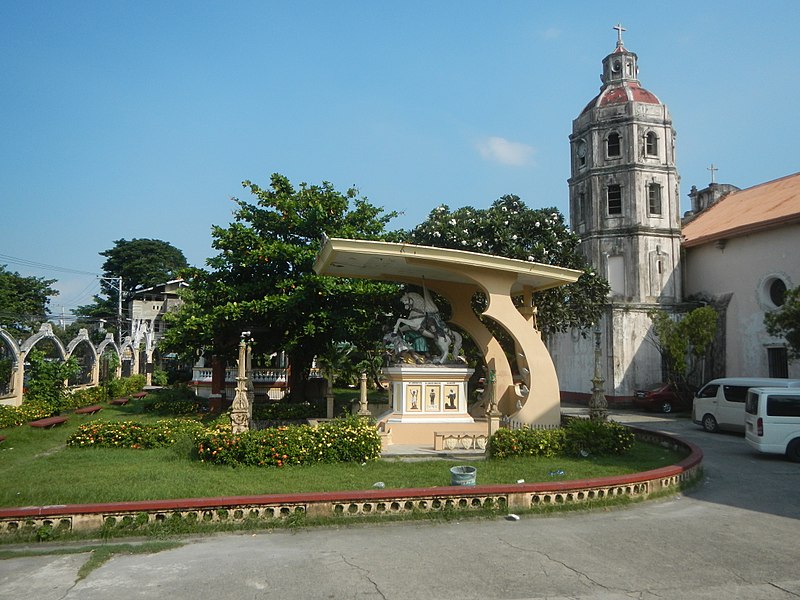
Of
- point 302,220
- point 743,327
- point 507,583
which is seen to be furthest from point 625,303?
point 507,583

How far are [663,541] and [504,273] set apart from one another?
8531 mm

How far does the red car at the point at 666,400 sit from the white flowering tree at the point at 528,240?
5584mm

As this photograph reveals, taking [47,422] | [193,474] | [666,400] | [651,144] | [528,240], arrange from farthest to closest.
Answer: [651,144], [666,400], [528,240], [47,422], [193,474]

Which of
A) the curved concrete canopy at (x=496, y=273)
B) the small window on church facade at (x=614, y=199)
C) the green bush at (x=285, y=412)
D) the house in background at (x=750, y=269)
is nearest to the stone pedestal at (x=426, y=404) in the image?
the curved concrete canopy at (x=496, y=273)

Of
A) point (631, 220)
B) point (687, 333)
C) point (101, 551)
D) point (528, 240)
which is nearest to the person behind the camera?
point (101, 551)

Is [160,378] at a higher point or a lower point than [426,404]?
lower

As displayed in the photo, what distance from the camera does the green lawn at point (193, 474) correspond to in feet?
29.8

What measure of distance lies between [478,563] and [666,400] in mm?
24299

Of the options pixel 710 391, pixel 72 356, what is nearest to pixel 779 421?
pixel 710 391

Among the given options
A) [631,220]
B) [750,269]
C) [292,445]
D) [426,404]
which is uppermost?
[631,220]

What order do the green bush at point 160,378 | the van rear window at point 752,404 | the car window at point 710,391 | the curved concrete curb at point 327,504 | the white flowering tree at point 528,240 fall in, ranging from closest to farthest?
the curved concrete curb at point 327,504 → the van rear window at point 752,404 → the car window at point 710,391 → the white flowering tree at point 528,240 → the green bush at point 160,378

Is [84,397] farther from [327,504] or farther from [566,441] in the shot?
[327,504]

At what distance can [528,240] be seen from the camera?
23781 millimetres

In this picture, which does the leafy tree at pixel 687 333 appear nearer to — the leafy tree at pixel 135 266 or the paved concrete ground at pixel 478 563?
the paved concrete ground at pixel 478 563
